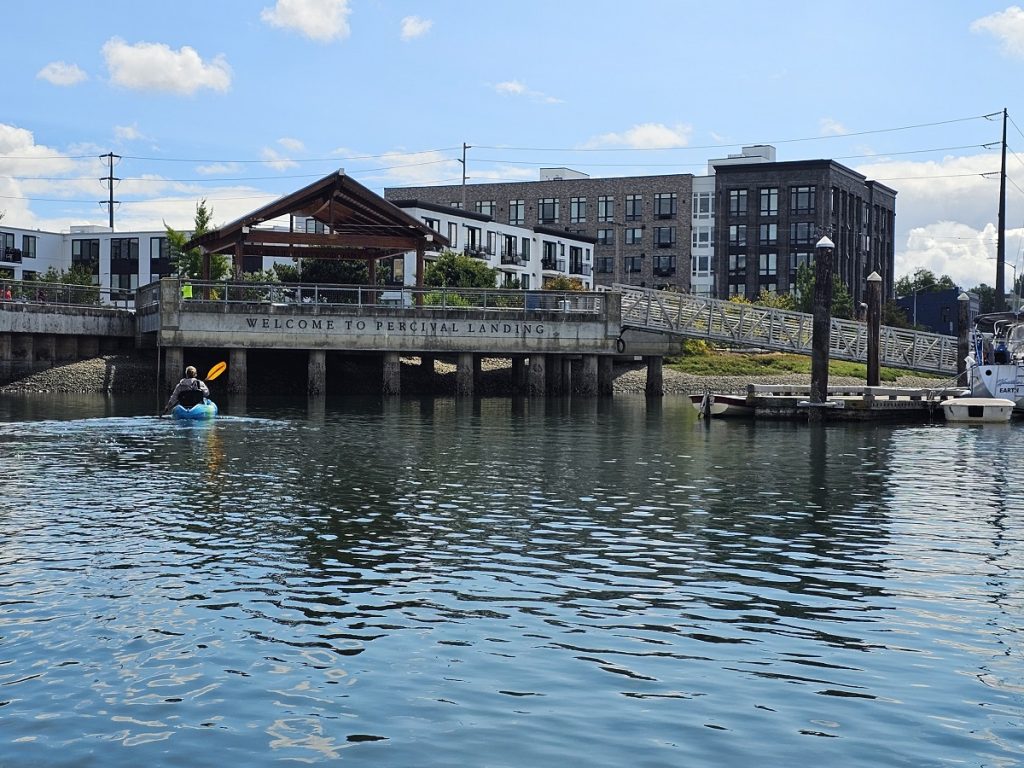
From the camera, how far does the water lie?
8.09 meters

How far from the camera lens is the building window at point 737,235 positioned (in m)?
108

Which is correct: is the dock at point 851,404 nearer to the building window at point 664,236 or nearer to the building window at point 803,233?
the building window at point 803,233

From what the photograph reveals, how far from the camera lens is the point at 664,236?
111m

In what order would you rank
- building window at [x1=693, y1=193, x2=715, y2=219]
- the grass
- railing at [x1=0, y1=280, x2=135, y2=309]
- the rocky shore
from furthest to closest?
building window at [x1=693, y1=193, x2=715, y2=219] < the grass < the rocky shore < railing at [x1=0, y1=280, x2=135, y2=309]

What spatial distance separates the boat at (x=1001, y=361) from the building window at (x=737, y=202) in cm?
6048

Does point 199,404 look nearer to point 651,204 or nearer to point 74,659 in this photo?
point 74,659

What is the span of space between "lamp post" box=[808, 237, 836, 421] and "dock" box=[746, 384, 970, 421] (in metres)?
0.28

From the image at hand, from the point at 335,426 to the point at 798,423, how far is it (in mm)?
15596

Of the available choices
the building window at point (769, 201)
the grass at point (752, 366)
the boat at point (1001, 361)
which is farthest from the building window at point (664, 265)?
the boat at point (1001, 361)

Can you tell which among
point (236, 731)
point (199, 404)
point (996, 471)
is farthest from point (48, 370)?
point (236, 731)

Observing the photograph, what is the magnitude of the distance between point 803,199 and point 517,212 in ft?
90.2

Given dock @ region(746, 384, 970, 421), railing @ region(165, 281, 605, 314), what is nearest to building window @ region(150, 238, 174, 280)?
railing @ region(165, 281, 605, 314)

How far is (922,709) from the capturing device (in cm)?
869

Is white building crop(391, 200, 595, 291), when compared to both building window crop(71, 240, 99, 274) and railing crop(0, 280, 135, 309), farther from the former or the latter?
railing crop(0, 280, 135, 309)
